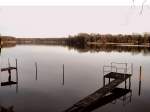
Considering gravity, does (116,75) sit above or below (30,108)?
above

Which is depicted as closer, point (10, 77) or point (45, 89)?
point (45, 89)

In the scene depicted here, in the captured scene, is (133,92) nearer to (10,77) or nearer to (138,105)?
(138,105)

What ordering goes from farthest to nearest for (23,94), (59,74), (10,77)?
(59,74)
(10,77)
(23,94)

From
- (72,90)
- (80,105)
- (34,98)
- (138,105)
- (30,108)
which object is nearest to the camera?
(80,105)

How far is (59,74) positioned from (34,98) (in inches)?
649

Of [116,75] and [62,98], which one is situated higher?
[116,75]

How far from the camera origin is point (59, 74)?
43.4 meters

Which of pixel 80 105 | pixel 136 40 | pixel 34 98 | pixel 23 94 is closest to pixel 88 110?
pixel 80 105

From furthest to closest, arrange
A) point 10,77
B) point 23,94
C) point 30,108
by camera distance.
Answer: point 10,77, point 23,94, point 30,108

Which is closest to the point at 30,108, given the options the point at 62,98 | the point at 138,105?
the point at 62,98

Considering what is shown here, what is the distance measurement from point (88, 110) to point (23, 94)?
10099mm

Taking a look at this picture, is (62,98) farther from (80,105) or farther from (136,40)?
(136,40)

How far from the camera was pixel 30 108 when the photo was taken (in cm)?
2353

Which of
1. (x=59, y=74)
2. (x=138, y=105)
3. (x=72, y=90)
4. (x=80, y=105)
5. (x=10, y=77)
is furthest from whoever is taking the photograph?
(x=59, y=74)
